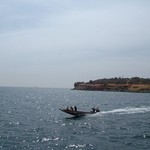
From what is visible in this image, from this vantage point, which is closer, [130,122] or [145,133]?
[145,133]

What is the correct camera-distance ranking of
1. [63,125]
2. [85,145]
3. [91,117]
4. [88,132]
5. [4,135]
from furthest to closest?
[91,117] → [63,125] → [88,132] → [4,135] → [85,145]

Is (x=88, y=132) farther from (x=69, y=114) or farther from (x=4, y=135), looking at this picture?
(x=69, y=114)

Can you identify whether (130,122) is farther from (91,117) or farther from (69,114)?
(69,114)

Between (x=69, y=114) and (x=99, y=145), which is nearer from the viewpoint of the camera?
(x=99, y=145)

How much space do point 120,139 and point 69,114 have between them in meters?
30.1

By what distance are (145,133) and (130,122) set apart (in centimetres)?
1303

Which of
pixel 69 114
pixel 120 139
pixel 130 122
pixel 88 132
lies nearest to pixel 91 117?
pixel 69 114

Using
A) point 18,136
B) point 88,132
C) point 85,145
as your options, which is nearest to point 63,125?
point 88,132

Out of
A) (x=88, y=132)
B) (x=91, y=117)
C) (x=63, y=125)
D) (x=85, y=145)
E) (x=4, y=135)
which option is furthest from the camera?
(x=91, y=117)

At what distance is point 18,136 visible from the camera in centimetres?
4556

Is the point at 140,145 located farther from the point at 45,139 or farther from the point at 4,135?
the point at 4,135

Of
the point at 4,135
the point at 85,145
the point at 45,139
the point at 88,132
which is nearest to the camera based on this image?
the point at 85,145

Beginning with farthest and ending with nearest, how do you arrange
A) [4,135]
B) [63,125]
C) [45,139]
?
[63,125] → [4,135] → [45,139]

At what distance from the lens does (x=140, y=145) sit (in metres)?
40.0
